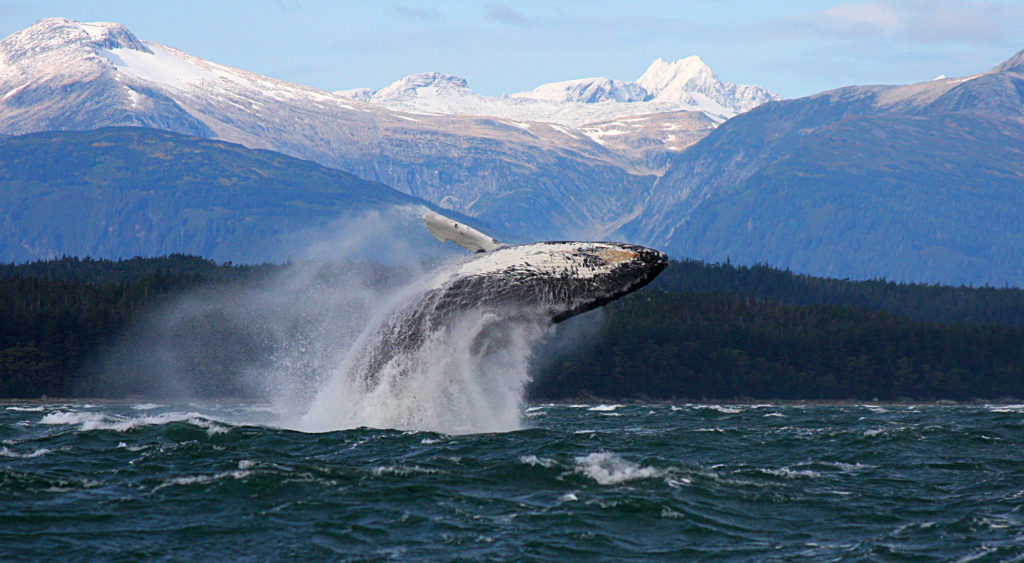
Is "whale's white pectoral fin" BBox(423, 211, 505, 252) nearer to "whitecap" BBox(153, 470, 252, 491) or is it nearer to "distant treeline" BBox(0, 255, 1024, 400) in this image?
"whitecap" BBox(153, 470, 252, 491)

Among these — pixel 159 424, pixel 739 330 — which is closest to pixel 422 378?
pixel 159 424

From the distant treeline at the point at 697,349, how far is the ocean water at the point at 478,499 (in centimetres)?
9246

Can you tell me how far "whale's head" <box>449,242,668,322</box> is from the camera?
23.7m

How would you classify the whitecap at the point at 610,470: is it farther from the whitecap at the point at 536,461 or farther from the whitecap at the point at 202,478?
the whitecap at the point at 202,478

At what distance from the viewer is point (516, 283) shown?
24391 millimetres

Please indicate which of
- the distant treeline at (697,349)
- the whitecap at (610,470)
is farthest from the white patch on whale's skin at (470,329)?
the distant treeline at (697,349)

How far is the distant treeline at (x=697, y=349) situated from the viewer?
11969 cm

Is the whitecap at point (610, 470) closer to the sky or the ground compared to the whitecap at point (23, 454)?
closer to the ground

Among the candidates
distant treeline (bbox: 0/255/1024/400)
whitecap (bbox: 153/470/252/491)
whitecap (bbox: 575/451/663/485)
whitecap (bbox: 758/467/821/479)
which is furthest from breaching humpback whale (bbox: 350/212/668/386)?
distant treeline (bbox: 0/255/1024/400)

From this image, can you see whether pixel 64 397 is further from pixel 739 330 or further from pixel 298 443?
pixel 298 443

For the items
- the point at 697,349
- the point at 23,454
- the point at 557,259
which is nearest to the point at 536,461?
the point at 557,259

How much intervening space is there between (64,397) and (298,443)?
93938 millimetres

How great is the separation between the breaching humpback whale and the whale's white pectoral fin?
21mm

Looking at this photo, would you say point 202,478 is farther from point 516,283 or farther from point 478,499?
point 516,283
